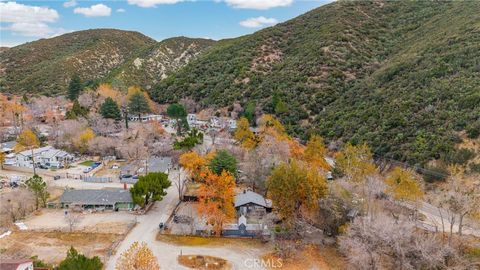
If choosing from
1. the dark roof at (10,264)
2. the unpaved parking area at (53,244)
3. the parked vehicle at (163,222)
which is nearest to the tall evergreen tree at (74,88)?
the unpaved parking area at (53,244)

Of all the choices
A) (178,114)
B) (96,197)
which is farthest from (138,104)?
(96,197)

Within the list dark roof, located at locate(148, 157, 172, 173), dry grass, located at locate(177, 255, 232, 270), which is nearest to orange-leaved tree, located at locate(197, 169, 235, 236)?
dry grass, located at locate(177, 255, 232, 270)

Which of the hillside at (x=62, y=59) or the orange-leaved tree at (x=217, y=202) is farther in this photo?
the hillside at (x=62, y=59)

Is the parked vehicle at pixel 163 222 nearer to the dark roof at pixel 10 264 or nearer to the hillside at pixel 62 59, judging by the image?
the dark roof at pixel 10 264

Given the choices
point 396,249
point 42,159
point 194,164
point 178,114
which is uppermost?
point 178,114

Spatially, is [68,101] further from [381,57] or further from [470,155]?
[470,155]

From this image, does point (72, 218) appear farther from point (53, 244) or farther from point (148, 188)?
point (148, 188)
